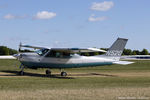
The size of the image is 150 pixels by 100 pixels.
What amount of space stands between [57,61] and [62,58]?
0.55 metres

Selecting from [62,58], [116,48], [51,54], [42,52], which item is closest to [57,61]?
[62,58]

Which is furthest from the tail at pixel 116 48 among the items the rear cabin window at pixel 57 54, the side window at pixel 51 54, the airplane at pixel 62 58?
the side window at pixel 51 54

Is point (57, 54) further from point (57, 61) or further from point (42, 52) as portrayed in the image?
point (42, 52)

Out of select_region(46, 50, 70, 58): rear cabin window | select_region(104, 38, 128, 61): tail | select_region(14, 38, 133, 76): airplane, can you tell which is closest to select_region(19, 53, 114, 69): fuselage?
select_region(14, 38, 133, 76): airplane

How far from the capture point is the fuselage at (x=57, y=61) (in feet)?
86.3

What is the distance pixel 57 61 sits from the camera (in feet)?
88.2

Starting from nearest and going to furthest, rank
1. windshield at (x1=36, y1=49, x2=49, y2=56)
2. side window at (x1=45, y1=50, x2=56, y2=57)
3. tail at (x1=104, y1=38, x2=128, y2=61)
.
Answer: windshield at (x1=36, y1=49, x2=49, y2=56)
side window at (x1=45, y1=50, x2=56, y2=57)
tail at (x1=104, y1=38, x2=128, y2=61)

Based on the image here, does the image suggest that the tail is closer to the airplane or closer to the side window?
the airplane

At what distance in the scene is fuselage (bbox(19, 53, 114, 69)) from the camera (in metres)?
26.3

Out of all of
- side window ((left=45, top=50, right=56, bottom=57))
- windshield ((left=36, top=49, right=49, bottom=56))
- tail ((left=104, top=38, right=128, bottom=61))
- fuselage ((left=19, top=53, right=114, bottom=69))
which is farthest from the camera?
tail ((left=104, top=38, right=128, bottom=61))

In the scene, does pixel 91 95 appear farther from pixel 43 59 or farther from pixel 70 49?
pixel 43 59

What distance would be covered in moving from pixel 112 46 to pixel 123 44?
110 cm

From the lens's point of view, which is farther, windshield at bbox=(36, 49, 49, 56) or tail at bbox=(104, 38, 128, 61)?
tail at bbox=(104, 38, 128, 61)

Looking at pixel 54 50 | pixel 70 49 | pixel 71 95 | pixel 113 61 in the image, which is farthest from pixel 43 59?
pixel 71 95
